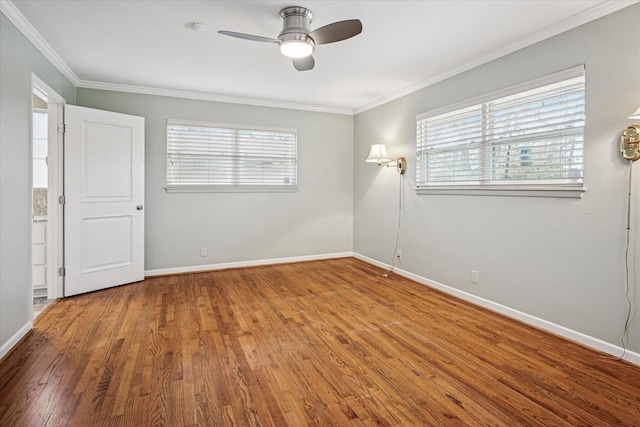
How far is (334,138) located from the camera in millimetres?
5762

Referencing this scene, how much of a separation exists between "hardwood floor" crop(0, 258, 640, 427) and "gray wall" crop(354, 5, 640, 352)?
1.02 ft

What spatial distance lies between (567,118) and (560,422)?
7.36 ft

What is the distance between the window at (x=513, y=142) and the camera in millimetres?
2721

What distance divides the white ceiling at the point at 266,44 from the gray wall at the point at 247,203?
1.06 feet

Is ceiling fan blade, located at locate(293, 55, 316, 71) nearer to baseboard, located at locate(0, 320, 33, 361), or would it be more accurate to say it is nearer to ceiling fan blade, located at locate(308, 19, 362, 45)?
ceiling fan blade, located at locate(308, 19, 362, 45)

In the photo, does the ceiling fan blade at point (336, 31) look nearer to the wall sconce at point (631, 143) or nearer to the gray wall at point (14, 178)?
the wall sconce at point (631, 143)

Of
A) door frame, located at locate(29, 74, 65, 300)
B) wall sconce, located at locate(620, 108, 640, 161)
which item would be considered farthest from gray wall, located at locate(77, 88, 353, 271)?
wall sconce, located at locate(620, 108, 640, 161)

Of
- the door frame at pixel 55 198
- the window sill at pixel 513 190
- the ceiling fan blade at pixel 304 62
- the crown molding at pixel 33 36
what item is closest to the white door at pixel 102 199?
the door frame at pixel 55 198

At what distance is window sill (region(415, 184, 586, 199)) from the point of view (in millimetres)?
2713

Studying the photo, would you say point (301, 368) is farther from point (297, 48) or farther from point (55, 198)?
point (55, 198)

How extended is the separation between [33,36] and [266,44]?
198 cm

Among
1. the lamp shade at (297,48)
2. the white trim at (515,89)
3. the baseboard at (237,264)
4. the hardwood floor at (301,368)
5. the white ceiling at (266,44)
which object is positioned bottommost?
the hardwood floor at (301,368)

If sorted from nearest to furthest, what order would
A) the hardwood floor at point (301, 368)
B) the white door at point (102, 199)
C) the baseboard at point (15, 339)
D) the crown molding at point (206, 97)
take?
the hardwood floor at point (301, 368), the baseboard at point (15, 339), the white door at point (102, 199), the crown molding at point (206, 97)

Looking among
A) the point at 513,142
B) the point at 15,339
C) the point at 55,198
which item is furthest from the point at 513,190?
the point at 55,198
